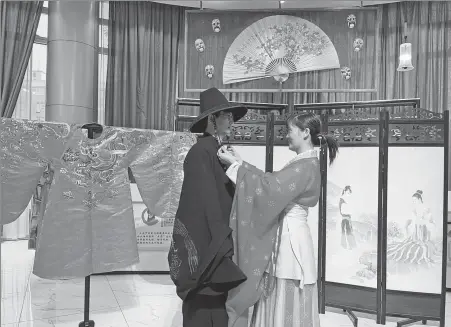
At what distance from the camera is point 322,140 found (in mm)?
2113

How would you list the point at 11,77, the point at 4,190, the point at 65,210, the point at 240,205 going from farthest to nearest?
1. the point at 11,77
2. the point at 65,210
3. the point at 4,190
4. the point at 240,205

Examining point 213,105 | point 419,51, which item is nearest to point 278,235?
point 213,105

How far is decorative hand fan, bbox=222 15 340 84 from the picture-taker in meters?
4.93

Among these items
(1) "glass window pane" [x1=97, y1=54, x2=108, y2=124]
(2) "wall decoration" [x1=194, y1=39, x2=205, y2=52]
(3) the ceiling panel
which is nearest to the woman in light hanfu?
(2) "wall decoration" [x1=194, y1=39, x2=205, y2=52]

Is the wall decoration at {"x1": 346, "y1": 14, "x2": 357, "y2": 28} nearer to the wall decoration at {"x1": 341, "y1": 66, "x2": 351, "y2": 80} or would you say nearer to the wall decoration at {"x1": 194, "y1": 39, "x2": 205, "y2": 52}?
the wall decoration at {"x1": 341, "y1": 66, "x2": 351, "y2": 80}

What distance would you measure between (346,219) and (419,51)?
121 inches

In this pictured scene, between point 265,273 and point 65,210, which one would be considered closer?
point 265,273

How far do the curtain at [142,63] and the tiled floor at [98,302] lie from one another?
217cm

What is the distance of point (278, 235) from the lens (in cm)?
192

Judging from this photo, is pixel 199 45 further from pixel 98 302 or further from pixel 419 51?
pixel 98 302

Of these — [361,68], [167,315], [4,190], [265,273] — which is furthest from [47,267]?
[361,68]

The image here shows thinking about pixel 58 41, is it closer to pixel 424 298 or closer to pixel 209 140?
pixel 209 140

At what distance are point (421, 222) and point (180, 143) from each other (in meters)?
2.10

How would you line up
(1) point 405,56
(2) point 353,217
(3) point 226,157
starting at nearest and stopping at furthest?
(3) point 226,157
(2) point 353,217
(1) point 405,56
